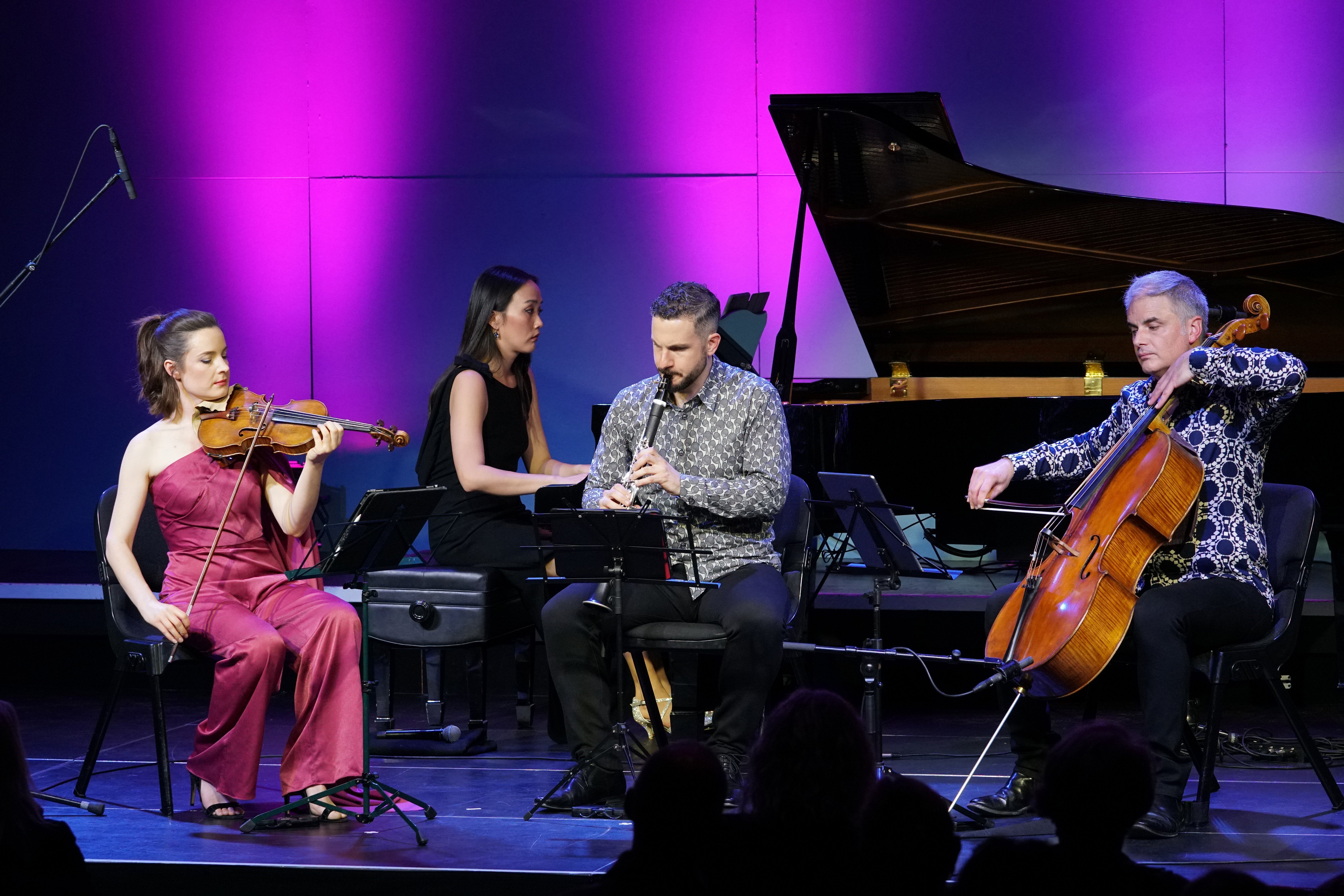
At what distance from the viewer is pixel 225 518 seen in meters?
3.54

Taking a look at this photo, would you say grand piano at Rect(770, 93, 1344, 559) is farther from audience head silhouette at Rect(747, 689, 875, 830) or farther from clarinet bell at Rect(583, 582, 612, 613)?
audience head silhouette at Rect(747, 689, 875, 830)

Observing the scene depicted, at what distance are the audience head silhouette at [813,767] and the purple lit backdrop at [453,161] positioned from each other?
Result: 205 inches

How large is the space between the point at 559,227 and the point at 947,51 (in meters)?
2.23

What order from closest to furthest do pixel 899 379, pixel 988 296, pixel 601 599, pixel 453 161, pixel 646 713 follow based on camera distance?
pixel 601 599
pixel 646 713
pixel 988 296
pixel 899 379
pixel 453 161

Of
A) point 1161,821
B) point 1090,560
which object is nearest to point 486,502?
point 1090,560

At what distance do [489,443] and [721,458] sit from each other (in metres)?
1.10

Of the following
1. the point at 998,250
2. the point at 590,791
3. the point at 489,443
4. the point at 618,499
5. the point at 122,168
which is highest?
the point at 122,168

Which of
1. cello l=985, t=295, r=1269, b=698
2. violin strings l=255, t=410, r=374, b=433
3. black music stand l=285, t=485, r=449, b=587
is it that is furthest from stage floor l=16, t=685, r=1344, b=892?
violin strings l=255, t=410, r=374, b=433

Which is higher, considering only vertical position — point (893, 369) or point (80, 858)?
point (893, 369)

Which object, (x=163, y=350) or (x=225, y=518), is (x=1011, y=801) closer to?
(x=225, y=518)

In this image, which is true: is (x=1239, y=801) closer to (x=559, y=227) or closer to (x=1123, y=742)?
(x=1123, y=742)

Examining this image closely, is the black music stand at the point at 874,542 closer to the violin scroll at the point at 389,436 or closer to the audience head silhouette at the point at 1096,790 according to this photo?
the violin scroll at the point at 389,436

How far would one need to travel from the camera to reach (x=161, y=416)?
12.7 feet

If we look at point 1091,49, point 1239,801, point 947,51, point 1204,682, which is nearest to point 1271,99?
point 1091,49
